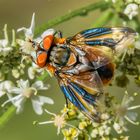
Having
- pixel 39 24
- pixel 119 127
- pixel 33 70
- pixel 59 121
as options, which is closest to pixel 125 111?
pixel 119 127

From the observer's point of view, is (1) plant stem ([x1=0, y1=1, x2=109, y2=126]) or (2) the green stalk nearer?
(1) plant stem ([x1=0, y1=1, x2=109, y2=126])

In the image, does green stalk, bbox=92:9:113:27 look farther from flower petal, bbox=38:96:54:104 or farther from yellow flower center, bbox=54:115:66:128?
yellow flower center, bbox=54:115:66:128

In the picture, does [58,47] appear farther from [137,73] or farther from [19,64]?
[137,73]

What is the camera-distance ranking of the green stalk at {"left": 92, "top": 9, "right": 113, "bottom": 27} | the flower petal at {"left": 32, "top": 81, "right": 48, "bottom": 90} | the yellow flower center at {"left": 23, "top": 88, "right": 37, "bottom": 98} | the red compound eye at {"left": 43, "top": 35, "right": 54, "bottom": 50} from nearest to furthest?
1. the red compound eye at {"left": 43, "top": 35, "right": 54, "bottom": 50}
2. the flower petal at {"left": 32, "top": 81, "right": 48, "bottom": 90}
3. the yellow flower center at {"left": 23, "top": 88, "right": 37, "bottom": 98}
4. the green stalk at {"left": 92, "top": 9, "right": 113, "bottom": 27}

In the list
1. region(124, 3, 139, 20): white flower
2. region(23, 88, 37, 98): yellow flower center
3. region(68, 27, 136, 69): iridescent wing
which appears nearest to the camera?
region(68, 27, 136, 69): iridescent wing

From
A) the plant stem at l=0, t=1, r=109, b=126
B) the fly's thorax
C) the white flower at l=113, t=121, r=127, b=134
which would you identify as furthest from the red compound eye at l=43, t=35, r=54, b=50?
the white flower at l=113, t=121, r=127, b=134

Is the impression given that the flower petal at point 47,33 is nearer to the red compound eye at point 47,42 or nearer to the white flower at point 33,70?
the red compound eye at point 47,42
